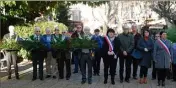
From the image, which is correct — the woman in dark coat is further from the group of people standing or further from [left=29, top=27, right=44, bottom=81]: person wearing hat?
[left=29, top=27, right=44, bottom=81]: person wearing hat

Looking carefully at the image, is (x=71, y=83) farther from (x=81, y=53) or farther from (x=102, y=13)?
(x=102, y=13)

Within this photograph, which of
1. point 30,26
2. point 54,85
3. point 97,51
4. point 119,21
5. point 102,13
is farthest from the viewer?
point 119,21

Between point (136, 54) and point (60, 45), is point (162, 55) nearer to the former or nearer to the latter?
point (136, 54)

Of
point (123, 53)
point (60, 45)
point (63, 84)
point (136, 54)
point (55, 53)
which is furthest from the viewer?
point (55, 53)

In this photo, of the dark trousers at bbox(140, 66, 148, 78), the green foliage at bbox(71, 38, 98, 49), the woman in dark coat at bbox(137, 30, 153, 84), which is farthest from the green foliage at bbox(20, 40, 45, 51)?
the dark trousers at bbox(140, 66, 148, 78)

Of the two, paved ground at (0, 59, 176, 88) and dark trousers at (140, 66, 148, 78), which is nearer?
paved ground at (0, 59, 176, 88)

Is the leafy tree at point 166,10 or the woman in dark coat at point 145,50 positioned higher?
the leafy tree at point 166,10

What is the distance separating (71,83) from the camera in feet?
45.8

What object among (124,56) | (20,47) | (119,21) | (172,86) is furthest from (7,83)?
(119,21)

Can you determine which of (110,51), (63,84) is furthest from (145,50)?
(63,84)

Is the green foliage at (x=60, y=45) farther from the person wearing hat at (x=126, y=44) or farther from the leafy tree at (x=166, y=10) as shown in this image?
the leafy tree at (x=166, y=10)

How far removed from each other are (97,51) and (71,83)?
284 cm

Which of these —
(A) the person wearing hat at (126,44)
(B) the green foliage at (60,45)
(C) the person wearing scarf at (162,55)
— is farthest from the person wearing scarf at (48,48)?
(C) the person wearing scarf at (162,55)

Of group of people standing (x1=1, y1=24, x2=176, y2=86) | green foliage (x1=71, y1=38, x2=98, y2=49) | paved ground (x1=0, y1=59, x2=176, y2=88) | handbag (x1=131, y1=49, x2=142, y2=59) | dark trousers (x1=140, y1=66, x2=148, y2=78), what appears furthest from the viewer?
handbag (x1=131, y1=49, x2=142, y2=59)
